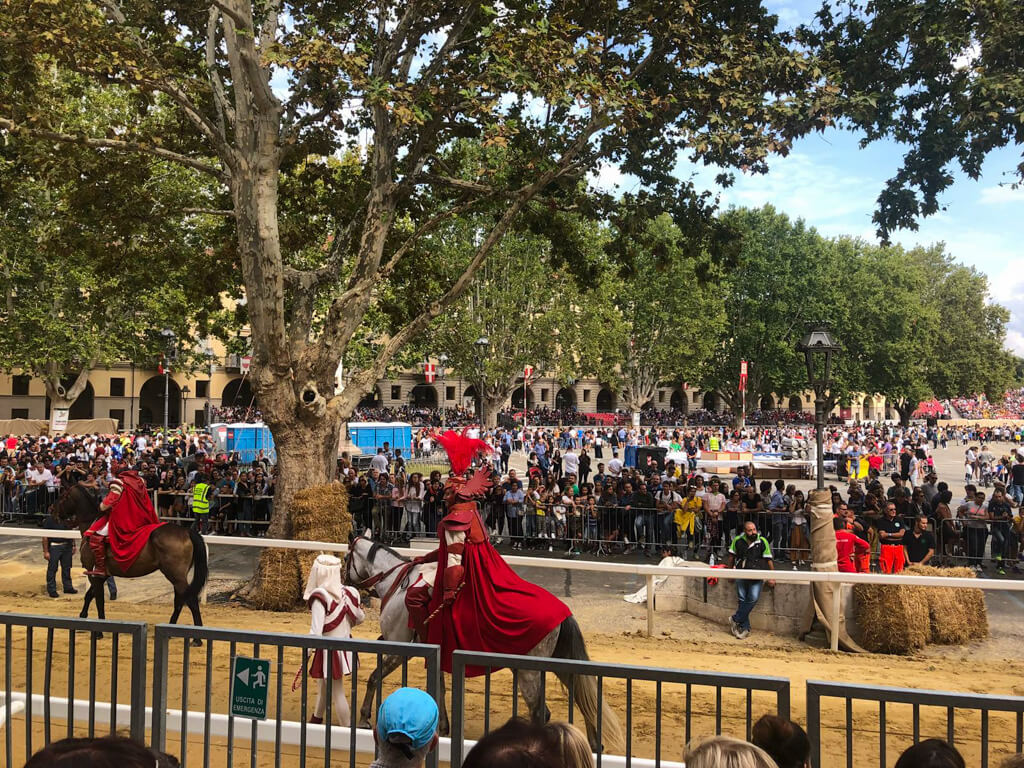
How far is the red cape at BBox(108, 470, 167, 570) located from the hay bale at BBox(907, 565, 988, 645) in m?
9.62

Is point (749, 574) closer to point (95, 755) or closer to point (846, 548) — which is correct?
point (846, 548)

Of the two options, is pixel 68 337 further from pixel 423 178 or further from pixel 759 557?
pixel 759 557

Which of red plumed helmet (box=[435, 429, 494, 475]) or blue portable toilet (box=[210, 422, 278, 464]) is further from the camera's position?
blue portable toilet (box=[210, 422, 278, 464])

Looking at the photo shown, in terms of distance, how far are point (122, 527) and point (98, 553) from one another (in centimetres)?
42

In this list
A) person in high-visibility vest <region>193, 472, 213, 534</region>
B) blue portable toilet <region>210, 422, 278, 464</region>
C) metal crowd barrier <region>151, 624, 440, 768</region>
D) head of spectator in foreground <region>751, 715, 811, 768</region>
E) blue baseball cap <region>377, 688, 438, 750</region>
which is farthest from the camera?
blue portable toilet <region>210, 422, 278, 464</region>

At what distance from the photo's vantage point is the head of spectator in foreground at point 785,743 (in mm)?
3098

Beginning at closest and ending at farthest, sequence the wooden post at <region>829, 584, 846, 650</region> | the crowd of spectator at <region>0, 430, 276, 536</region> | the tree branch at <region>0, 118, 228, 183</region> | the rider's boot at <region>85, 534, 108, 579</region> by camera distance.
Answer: the wooden post at <region>829, 584, 846, 650</region>
the rider's boot at <region>85, 534, 108, 579</region>
the tree branch at <region>0, 118, 228, 183</region>
the crowd of spectator at <region>0, 430, 276, 536</region>

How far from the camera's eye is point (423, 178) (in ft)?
43.7

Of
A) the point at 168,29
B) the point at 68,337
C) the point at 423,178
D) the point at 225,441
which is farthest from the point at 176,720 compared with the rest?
the point at 68,337

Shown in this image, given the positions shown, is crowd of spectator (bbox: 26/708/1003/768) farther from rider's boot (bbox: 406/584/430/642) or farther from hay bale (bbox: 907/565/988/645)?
hay bale (bbox: 907/565/988/645)

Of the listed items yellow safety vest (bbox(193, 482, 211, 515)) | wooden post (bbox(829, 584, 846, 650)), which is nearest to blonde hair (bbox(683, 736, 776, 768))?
wooden post (bbox(829, 584, 846, 650))

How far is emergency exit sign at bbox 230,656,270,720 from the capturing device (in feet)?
13.4

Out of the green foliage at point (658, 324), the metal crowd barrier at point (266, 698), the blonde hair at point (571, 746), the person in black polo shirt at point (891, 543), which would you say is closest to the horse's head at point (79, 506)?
the metal crowd barrier at point (266, 698)

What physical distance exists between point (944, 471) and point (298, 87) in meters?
33.8
